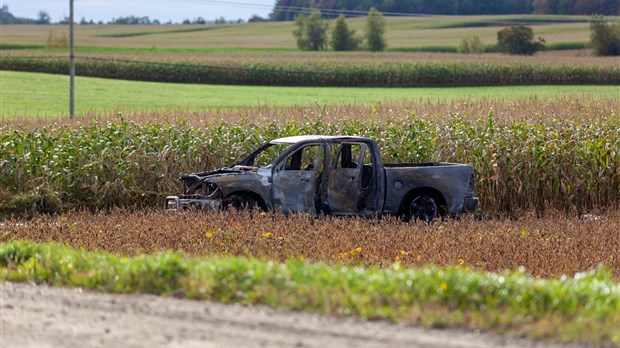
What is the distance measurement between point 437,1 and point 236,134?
167m

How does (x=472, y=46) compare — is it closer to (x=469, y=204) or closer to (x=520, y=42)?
(x=520, y=42)

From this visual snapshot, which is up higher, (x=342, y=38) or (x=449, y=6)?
(x=449, y=6)

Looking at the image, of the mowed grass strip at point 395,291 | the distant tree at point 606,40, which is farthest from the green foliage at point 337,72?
the mowed grass strip at point 395,291

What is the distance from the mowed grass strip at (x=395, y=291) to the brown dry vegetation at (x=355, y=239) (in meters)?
2.85

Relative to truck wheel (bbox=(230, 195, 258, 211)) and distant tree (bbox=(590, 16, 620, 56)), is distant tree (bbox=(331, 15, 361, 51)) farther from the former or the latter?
truck wheel (bbox=(230, 195, 258, 211))

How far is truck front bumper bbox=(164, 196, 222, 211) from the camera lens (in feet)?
51.1

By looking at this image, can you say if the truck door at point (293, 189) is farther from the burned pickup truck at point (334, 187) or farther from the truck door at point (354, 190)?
the truck door at point (354, 190)

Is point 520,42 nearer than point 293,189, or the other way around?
point 293,189

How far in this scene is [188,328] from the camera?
714 cm

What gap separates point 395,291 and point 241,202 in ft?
27.4

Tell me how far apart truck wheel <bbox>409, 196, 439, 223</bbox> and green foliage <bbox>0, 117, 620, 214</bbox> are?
2260mm

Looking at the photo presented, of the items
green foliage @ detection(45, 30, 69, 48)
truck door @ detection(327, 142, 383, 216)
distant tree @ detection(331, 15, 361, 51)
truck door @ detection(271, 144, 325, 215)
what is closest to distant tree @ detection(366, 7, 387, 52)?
distant tree @ detection(331, 15, 361, 51)

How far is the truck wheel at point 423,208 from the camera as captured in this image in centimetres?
1684

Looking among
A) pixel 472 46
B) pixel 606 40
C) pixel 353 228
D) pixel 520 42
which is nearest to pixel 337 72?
pixel 520 42
